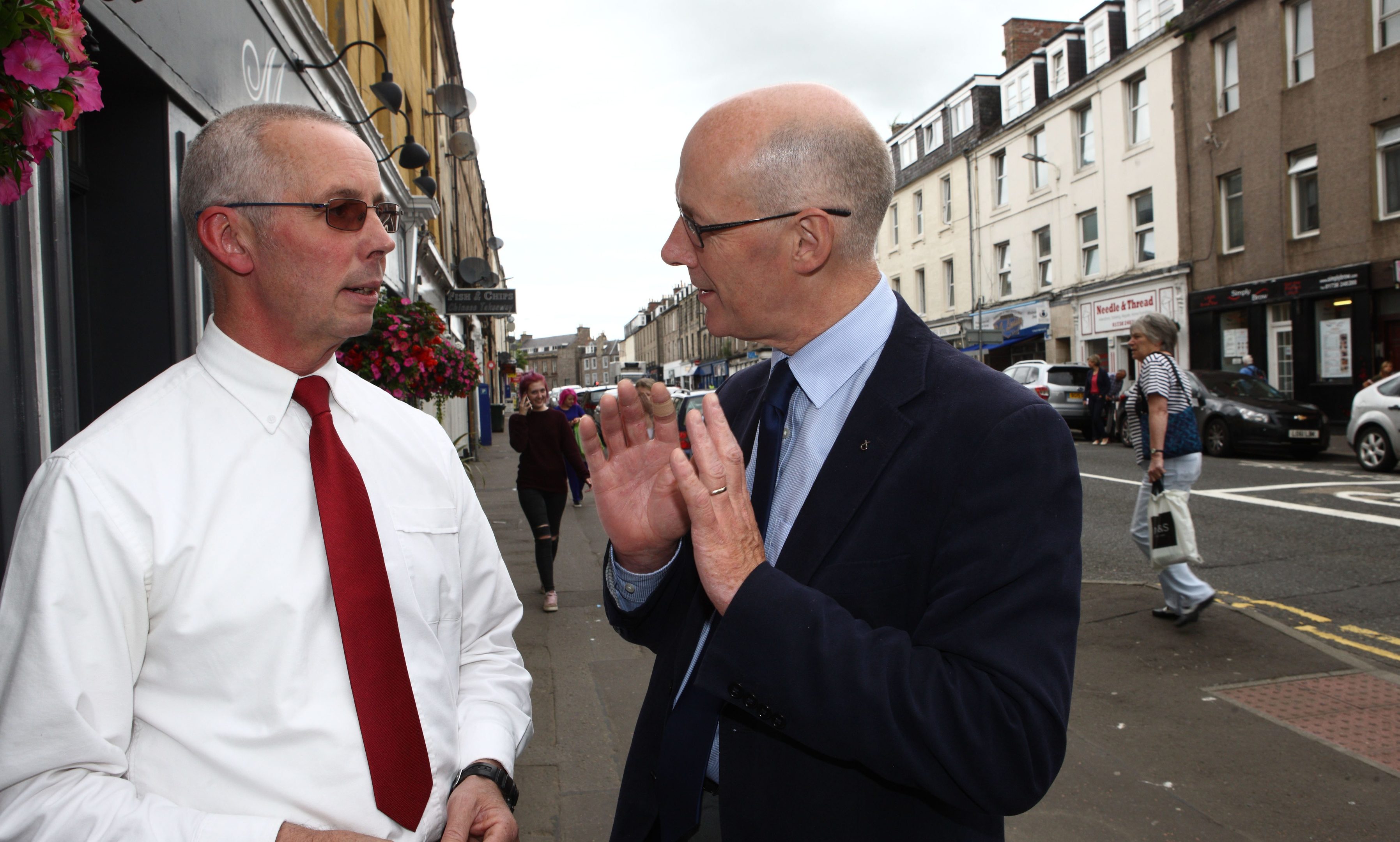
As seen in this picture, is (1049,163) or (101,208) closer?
(101,208)

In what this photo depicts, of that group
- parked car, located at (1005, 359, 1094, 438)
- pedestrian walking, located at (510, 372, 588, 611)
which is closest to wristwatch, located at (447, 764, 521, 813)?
pedestrian walking, located at (510, 372, 588, 611)

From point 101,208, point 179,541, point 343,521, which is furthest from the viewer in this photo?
point 101,208

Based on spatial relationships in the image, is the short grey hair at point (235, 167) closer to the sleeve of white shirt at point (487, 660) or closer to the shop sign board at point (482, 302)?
the sleeve of white shirt at point (487, 660)

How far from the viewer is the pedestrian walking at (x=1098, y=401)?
18938 mm

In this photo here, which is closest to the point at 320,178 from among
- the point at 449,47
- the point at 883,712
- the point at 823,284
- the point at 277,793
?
the point at 823,284

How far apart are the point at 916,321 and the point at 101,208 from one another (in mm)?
3549

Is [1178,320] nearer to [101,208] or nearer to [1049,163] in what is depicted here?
[1049,163]

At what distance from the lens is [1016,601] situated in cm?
129

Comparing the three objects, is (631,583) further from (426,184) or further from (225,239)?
(426,184)

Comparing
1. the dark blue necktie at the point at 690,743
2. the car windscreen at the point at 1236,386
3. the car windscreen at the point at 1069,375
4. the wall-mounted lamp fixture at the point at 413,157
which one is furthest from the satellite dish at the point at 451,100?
the car windscreen at the point at 1069,375

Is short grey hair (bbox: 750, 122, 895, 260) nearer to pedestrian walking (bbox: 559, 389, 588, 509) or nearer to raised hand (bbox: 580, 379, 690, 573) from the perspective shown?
raised hand (bbox: 580, 379, 690, 573)

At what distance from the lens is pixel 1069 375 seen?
20391 mm

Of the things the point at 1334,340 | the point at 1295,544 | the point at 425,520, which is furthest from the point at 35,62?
the point at 1334,340

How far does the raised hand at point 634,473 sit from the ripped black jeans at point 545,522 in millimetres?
5421
